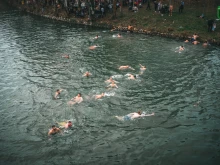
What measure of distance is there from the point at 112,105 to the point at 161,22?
23.9 meters

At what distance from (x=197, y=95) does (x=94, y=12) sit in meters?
31.3

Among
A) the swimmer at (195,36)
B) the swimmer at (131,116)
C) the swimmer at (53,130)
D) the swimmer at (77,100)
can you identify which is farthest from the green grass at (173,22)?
the swimmer at (53,130)

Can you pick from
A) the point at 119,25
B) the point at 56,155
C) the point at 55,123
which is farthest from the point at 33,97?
the point at 119,25

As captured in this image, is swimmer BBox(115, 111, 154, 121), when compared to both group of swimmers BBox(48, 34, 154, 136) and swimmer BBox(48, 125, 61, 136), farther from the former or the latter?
swimmer BBox(48, 125, 61, 136)

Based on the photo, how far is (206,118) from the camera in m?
15.9

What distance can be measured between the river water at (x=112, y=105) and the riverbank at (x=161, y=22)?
2.95m

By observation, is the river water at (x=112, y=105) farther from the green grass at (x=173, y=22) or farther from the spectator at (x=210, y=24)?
the spectator at (x=210, y=24)

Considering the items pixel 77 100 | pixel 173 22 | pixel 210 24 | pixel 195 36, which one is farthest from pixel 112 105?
pixel 173 22

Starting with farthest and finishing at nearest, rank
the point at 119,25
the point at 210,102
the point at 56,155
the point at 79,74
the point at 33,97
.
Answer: the point at 119,25 < the point at 79,74 < the point at 33,97 < the point at 210,102 < the point at 56,155

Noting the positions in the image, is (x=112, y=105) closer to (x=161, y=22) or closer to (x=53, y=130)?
(x=53, y=130)

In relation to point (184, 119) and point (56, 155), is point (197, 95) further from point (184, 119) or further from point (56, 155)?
point (56, 155)

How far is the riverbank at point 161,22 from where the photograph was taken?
32.7 m

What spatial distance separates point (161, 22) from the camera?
120 feet

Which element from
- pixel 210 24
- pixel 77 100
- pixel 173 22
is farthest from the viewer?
pixel 173 22
